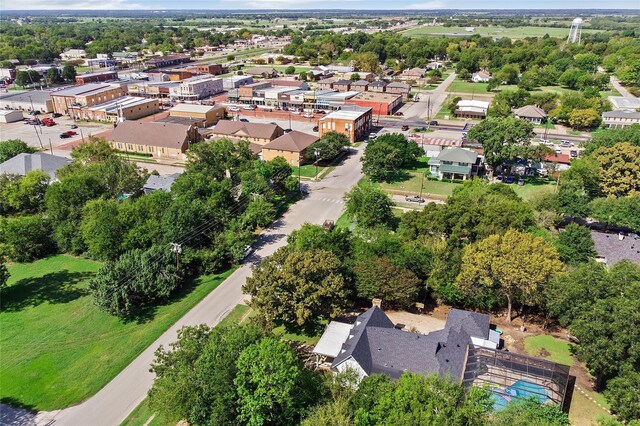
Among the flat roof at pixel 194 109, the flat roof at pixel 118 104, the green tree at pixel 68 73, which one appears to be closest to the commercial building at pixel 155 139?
the flat roof at pixel 194 109

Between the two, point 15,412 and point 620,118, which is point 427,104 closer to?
point 620,118

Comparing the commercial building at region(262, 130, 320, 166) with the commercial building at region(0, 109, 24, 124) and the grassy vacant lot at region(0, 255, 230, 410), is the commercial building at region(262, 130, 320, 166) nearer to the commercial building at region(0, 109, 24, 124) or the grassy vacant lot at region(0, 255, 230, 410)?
the grassy vacant lot at region(0, 255, 230, 410)

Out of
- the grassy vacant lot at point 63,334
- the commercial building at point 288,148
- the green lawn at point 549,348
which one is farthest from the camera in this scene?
the commercial building at point 288,148

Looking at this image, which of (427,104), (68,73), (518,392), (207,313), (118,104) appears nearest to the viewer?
(518,392)

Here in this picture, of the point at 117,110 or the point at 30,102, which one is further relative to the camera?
the point at 30,102

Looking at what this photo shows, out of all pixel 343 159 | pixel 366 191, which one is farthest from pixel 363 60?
pixel 366 191

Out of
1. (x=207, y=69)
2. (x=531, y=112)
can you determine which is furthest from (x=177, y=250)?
(x=207, y=69)

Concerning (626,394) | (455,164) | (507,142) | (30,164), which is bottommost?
(626,394)

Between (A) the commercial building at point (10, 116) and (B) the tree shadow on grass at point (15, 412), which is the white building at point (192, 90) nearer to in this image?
(A) the commercial building at point (10, 116)
